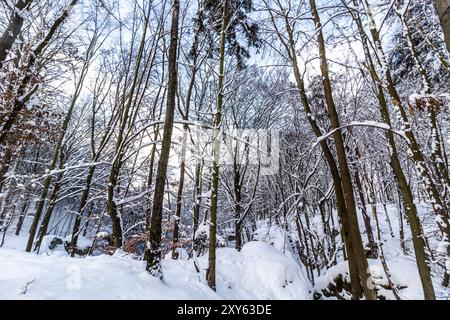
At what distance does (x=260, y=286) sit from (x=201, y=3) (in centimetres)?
926

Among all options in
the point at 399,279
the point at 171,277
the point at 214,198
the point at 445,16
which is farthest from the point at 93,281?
the point at 399,279

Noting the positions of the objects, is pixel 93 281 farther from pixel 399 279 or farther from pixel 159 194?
pixel 399 279

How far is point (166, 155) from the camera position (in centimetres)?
454

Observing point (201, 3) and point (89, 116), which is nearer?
point (201, 3)

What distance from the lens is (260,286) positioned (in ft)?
22.8

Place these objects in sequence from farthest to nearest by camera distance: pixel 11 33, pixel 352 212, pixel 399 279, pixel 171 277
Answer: pixel 399 279 → pixel 352 212 → pixel 171 277 → pixel 11 33

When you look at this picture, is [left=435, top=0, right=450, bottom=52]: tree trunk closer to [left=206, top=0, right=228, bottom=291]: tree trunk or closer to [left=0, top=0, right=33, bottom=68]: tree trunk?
[left=206, top=0, right=228, bottom=291]: tree trunk

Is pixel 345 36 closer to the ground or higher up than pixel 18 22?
higher up

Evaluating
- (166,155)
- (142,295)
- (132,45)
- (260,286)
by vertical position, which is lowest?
(260,286)

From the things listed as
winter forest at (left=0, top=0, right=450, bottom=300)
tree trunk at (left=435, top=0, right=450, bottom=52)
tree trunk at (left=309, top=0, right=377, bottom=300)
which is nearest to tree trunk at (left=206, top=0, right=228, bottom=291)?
winter forest at (left=0, top=0, right=450, bottom=300)

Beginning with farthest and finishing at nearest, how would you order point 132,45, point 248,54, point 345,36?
point 132,45
point 248,54
point 345,36
